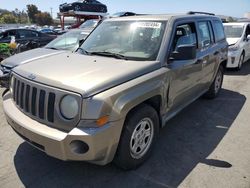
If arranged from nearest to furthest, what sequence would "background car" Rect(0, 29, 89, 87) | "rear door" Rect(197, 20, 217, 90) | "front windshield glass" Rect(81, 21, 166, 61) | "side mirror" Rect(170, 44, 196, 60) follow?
Answer: "side mirror" Rect(170, 44, 196, 60) < "front windshield glass" Rect(81, 21, 166, 61) < "rear door" Rect(197, 20, 217, 90) < "background car" Rect(0, 29, 89, 87)

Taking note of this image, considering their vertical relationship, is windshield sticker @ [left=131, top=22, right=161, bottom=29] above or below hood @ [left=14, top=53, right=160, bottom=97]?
above

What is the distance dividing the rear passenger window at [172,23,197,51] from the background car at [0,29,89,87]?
10.5 ft

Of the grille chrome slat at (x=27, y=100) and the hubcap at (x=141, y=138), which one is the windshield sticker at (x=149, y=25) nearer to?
the hubcap at (x=141, y=138)

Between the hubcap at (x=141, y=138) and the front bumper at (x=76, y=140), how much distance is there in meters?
0.39

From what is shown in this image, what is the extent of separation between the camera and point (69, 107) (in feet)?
9.44

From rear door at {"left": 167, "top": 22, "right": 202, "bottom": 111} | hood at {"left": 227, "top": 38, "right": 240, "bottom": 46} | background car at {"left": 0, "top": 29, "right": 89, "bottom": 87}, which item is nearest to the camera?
rear door at {"left": 167, "top": 22, "right": 202, "bottom": 111}

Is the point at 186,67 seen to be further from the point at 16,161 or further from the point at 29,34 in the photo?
the point at 29,34

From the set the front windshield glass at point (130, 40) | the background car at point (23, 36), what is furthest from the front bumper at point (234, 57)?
the background car at point (23, 36)

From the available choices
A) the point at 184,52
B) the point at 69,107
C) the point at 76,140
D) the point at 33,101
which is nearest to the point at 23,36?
the point at 33,101

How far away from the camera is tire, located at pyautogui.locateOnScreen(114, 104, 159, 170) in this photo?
3.20 meters

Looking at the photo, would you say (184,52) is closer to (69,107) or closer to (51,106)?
(69,107)

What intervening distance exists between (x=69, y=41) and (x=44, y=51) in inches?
36.8

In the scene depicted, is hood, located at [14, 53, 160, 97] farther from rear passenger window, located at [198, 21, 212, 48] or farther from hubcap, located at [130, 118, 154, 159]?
rear passenger window, located at [198, 21, 212, 48]

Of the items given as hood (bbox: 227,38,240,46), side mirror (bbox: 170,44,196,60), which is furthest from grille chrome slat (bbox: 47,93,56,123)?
hood (bbox: 227,38,240,46)
